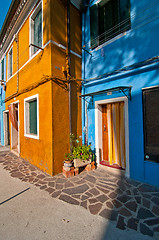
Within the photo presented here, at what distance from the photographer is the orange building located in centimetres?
391

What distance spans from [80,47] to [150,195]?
5.62m

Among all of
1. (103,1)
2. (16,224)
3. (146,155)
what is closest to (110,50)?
(103,1)

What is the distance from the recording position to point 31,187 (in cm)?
325

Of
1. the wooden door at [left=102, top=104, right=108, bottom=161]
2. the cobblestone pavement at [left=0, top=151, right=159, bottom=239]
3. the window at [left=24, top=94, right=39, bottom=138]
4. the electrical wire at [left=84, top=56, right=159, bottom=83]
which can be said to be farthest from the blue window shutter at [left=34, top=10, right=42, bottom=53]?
the cobblestone pavement at [left=0, top=151, right=159, bottom=239]

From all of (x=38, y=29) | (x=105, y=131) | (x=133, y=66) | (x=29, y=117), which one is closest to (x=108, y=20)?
(x=133, y=66)

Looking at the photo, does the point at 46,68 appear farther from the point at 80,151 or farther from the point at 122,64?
the point at 80,151

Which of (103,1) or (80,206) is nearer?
(80,206)

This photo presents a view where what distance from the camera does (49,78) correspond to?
150 inches

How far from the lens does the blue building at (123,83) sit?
10.5 ft

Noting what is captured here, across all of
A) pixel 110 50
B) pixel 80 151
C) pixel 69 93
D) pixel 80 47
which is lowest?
pixel 80 151

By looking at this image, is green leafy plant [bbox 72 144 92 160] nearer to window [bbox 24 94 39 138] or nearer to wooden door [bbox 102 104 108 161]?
wooden door [bbox 102 104 108 161]

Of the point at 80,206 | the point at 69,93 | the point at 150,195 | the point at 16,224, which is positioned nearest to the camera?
the point at 16,224

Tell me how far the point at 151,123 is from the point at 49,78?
10.8 ft

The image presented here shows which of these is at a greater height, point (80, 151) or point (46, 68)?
point (46, 68)
